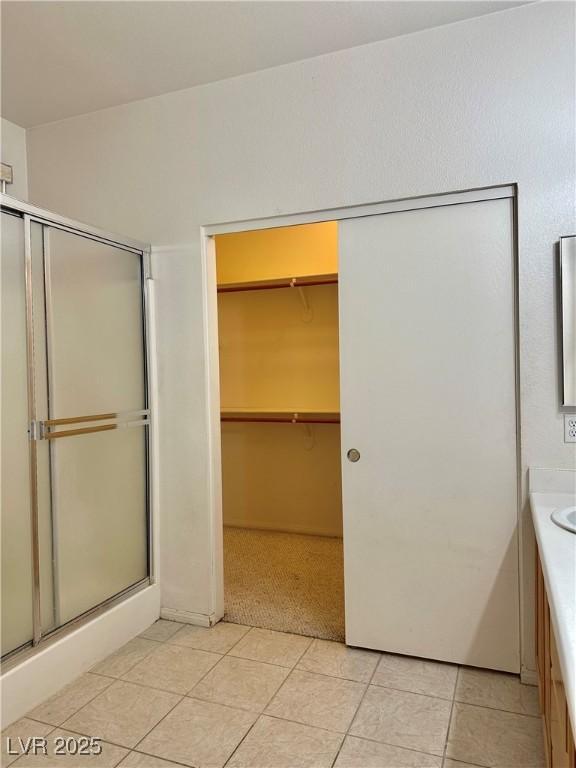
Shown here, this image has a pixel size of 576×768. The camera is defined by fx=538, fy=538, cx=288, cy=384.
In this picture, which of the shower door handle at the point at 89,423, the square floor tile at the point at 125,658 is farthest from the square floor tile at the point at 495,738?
the shower door handle at the point at 89,423

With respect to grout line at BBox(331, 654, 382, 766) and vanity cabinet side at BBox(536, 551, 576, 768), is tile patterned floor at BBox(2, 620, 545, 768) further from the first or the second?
vanity cabinet side at BBox(536, 551, 576, 768)

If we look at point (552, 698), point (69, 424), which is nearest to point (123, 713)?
point (69, 424)

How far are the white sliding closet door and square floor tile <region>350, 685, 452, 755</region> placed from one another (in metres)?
0.30

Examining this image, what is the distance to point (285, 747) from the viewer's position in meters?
1.83

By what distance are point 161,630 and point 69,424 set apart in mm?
1167

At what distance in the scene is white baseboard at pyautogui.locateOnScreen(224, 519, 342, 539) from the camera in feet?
13.4

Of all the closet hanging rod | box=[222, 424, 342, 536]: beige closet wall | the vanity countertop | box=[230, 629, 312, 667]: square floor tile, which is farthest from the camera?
box=[222, 424, 342, 536]: beige closet wall

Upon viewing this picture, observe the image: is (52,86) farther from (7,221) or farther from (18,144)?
(7,221)

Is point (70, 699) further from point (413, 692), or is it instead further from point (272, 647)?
point (413, 692)

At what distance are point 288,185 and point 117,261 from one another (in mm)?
909

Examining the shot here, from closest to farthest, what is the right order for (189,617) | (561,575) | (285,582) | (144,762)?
(561,575)
(144,762)
(189,617)
(285,582)

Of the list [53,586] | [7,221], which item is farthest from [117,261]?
[53,586]

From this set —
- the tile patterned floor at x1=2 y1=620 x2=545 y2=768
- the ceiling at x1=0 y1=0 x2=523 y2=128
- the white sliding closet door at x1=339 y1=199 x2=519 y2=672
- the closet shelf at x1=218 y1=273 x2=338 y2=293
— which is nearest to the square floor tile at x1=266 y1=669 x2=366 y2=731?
the tile patterned floor at x1=2 y1=620 x2=545 y2=768

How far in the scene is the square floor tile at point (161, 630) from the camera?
8.59 ft
